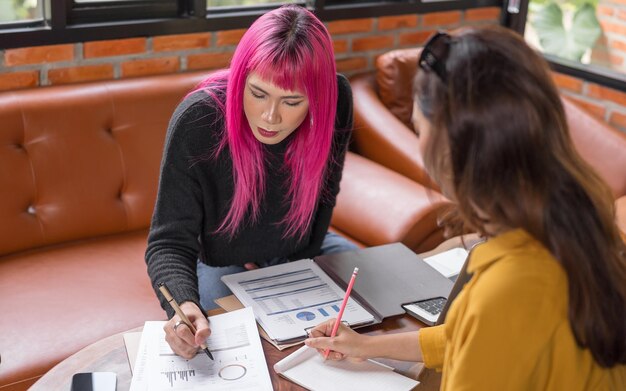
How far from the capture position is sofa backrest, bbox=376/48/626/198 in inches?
118

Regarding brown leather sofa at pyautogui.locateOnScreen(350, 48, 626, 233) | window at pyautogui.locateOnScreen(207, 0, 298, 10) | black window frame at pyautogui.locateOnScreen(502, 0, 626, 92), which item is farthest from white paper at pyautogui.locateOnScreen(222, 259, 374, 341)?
black window frame at pyautogui.locateOnScreen(502, 0, 626, 92)

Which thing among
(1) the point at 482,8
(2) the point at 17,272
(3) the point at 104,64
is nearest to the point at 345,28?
(1) the point at 482,8

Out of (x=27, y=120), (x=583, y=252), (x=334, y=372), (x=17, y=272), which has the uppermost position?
(x=583, y=252)

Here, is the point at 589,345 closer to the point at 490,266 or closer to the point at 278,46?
the point at 490,266

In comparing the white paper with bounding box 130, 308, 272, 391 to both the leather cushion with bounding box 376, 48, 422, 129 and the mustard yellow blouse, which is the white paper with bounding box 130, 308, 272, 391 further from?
the leather cushion with bounding box 376, 48, 422, 129

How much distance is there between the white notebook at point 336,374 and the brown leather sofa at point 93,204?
28.7 inches

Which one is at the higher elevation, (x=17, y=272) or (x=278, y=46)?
(x=278, y=46)

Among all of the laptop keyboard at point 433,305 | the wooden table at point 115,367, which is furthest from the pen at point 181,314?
the laptop keyboard at point 433,305

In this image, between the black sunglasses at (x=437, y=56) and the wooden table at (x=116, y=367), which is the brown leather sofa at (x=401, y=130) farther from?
the black sunglasses at (x=437, y=56)

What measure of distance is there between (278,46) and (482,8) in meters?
2.13

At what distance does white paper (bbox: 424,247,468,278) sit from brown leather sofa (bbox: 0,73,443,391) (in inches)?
17.6

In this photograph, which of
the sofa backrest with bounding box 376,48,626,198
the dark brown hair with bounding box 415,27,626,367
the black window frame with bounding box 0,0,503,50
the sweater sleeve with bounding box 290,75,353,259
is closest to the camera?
the dark brown hair with bounding box 415,27,626,367

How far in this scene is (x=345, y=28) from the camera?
10.6 ft

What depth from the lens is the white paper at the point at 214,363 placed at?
1391 mm
